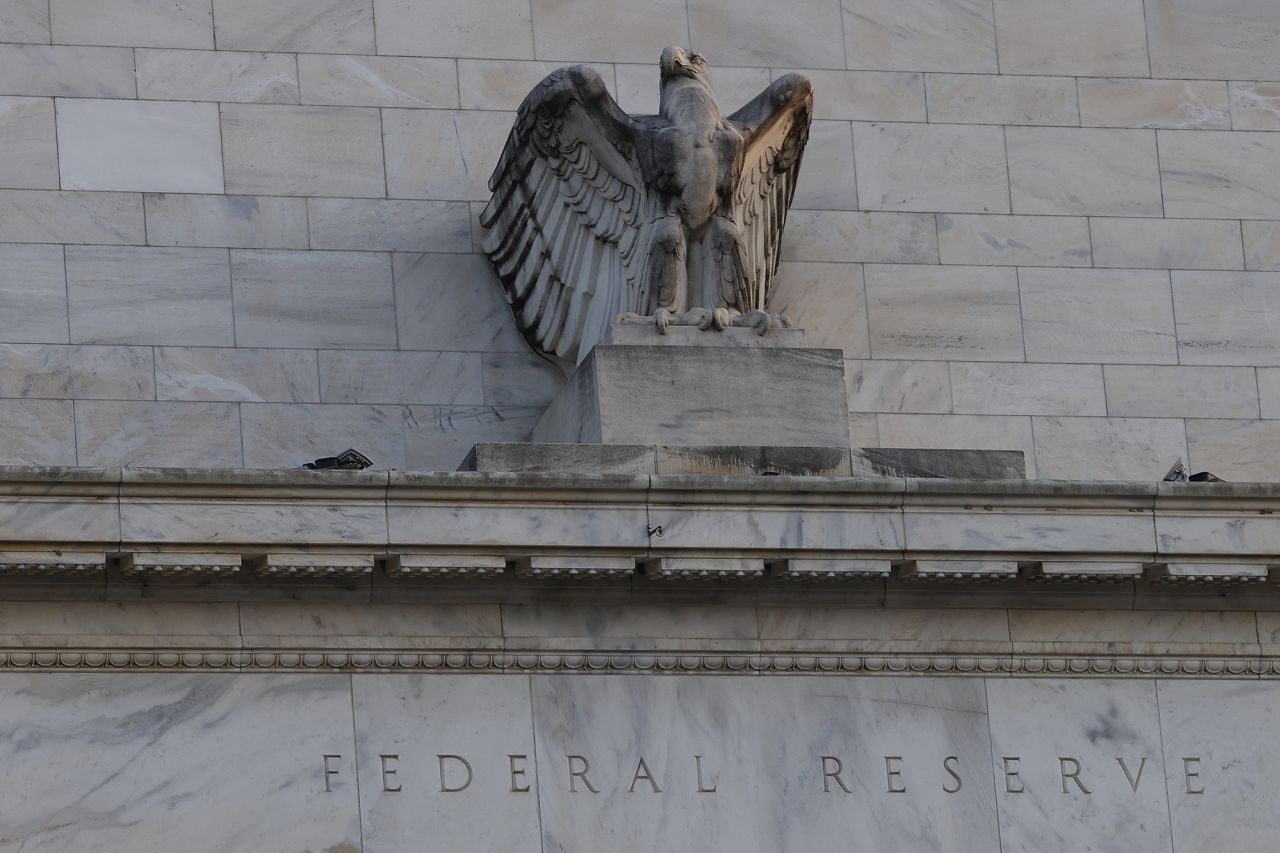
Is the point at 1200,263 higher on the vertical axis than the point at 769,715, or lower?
higher

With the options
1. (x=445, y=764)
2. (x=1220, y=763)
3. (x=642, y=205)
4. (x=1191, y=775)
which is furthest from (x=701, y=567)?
(x=1220, y=763)

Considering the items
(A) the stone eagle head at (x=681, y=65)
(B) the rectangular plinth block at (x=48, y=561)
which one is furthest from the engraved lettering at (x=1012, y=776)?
(B) the rectangular plinth block at (x=48, y=561)

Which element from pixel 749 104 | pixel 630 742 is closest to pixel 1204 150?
pixel 749 104

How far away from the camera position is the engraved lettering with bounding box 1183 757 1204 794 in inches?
764

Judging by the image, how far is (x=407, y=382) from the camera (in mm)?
20766

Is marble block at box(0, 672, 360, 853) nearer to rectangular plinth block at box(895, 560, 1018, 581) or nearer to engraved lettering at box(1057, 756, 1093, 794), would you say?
rectangular plinth block at box(895, 560, 1018, 581)

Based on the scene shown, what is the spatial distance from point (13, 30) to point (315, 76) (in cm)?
192

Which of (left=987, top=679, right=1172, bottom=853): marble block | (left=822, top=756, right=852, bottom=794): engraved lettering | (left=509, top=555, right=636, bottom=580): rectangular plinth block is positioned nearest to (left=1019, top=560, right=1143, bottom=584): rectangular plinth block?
(left=987, top=679, right=1172, bottom=853): marble block

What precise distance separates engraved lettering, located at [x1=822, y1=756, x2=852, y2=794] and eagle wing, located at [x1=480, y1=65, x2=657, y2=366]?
10.0 feet

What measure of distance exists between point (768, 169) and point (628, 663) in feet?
11.7

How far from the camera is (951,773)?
19156 millimetres

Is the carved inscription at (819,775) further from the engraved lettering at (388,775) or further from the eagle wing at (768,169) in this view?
the eagle wing at (768,169)

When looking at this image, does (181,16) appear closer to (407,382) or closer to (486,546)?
(407,382)

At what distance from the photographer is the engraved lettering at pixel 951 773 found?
19109mm
